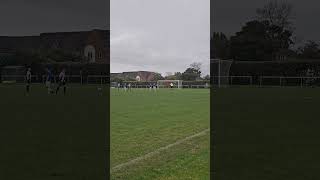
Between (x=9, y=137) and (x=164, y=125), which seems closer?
(x=9, y=137)

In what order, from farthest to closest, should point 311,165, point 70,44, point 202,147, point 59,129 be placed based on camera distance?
point 70,44 → point 59,129 → point 202,147 → point 311,165

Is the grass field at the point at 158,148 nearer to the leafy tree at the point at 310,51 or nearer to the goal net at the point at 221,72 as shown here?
the goal net at the point at 221,72

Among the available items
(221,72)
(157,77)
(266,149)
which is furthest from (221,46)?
(266,149)

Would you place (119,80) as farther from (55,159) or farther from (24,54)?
(55,159)

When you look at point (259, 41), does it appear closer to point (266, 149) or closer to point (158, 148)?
point (266, 149)

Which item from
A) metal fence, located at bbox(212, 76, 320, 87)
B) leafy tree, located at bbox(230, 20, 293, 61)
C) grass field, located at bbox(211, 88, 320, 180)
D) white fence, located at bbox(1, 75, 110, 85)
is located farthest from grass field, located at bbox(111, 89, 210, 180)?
leafy tree, located at bbox(230, 20, 293, 61)

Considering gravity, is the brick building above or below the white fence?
above

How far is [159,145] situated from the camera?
29.1ft

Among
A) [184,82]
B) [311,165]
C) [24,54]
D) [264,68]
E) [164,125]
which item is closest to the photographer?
[311,165]

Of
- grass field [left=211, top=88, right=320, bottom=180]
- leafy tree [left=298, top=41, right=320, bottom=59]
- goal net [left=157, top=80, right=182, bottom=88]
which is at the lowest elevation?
grass field [left=211, top=88, right=320, bottom=180]

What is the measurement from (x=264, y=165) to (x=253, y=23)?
215ft

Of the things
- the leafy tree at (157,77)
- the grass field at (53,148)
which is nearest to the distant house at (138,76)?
the leafy tree at (157,77)

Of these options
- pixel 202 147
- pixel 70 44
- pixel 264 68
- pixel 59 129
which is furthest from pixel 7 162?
pixel 70 44

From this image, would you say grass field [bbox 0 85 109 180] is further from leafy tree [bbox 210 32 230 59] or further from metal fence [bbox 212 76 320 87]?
leafy tree [bbox 210 32 230 59]
